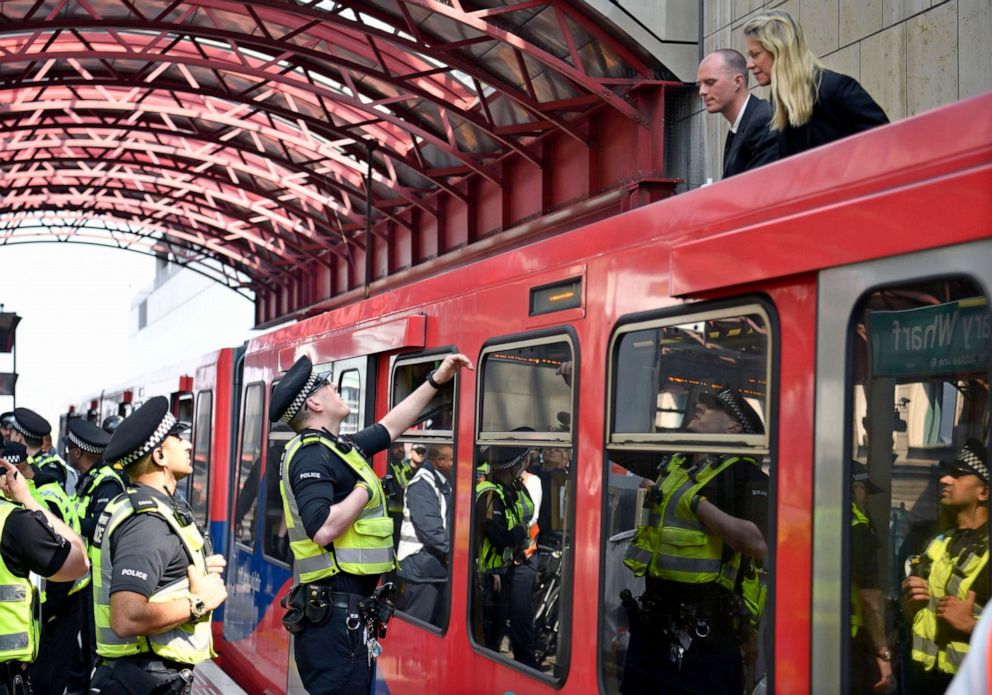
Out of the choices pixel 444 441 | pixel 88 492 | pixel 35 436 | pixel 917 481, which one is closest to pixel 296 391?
pixel 444 441

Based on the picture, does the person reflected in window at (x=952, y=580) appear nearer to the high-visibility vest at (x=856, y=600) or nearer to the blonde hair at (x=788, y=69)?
the high-visibility vest at (x=856, y=600)

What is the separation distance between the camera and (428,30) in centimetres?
1731

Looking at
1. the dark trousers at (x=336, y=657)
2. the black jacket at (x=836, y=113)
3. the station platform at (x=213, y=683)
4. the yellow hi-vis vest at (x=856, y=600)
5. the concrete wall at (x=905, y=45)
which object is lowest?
the station platform at (x=213, y=683)

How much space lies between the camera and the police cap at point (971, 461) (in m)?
2.68

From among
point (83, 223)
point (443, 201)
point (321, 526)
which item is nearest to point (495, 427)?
point (321, 526)

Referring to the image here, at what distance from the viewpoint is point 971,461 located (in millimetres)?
2711

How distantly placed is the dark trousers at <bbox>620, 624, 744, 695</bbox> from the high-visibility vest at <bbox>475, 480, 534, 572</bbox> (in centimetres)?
100

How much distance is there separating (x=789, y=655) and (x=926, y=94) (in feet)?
25.9

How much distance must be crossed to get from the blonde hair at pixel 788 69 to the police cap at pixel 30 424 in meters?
6.96

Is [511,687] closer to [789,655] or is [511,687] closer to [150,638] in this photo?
[150,638]

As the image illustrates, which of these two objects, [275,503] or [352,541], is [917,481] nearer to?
[352,541]

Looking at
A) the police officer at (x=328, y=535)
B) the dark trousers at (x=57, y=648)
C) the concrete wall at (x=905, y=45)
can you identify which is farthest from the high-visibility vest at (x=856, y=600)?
the concrete wall at (x=905, y=45)

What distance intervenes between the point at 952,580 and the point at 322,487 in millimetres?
2701

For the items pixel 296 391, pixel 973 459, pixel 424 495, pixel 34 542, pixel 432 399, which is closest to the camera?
pixel 973 459
